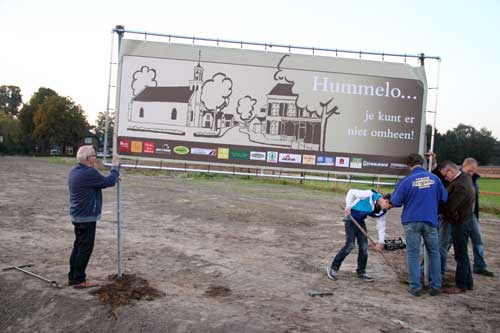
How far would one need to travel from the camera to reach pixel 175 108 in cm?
752

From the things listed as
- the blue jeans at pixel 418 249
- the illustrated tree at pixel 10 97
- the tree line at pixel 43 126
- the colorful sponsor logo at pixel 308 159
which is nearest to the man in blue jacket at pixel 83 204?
the colorful sponsor logo at pixel 308 159

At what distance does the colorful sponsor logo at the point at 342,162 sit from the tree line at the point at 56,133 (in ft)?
220

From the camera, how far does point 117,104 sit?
293 inches

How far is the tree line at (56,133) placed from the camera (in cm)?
8078

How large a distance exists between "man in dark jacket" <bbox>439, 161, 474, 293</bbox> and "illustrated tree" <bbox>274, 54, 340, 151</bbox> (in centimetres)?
210

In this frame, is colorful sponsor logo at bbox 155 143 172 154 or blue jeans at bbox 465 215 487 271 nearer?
colorful sponsor logo at bbox 155 143 172 154

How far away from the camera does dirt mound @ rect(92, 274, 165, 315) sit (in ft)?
18.7

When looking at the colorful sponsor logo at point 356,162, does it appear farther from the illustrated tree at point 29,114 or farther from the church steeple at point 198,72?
the illustrated tree at point 29,114

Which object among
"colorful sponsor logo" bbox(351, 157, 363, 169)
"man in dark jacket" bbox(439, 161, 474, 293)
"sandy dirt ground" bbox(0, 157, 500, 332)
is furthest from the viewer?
"colorful sponsor logo" bbox(351, 157, 363, 169)

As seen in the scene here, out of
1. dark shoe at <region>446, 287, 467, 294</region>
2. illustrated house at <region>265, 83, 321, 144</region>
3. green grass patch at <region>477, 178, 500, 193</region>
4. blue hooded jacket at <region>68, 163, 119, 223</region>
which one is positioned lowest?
dark shoe at <region>446, 287, 467, 294</region>

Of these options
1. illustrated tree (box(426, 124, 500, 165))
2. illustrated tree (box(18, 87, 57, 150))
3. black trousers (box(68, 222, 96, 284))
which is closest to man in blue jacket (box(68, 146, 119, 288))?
black trousers (box(68, 222, 96, 284))

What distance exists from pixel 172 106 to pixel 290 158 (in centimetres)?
224

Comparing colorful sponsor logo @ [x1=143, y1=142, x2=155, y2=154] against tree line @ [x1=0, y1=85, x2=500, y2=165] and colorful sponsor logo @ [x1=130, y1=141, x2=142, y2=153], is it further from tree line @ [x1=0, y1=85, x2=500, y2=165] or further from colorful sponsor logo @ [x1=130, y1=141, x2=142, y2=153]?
tree line @ [x1=0, y1=85, x2=500, y2=165]

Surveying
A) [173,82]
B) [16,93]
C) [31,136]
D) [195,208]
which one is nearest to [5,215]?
[195,208]
